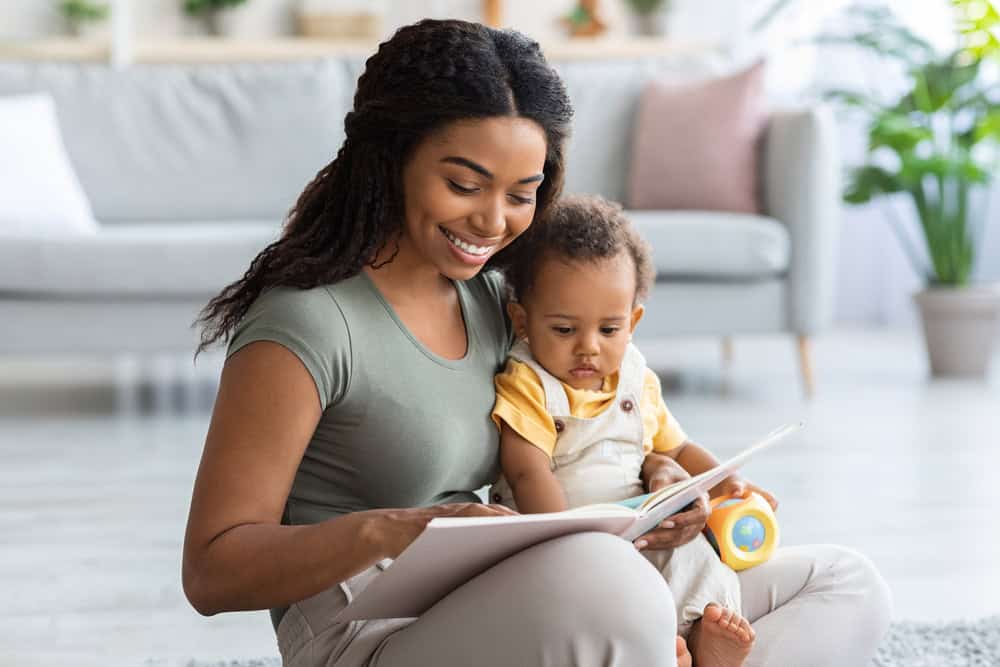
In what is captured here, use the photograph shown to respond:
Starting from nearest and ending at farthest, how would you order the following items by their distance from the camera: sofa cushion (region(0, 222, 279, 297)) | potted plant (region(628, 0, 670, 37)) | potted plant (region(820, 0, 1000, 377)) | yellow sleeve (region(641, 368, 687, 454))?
yellow sleeve (region(641, 368, 687, 454)) < sofa cushion (region(0, 222, 279, 297)) < potted plant (region(820, 0, 1000, 377)) < potted plant (region(628, 0, 670, 37))

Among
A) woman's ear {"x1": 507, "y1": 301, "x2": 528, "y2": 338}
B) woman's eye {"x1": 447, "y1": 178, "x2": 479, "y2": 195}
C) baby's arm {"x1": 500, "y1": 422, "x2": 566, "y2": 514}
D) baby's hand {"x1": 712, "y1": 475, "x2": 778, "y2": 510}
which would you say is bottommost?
baby's hand {"x1": 712, "y1": 475, "x2": 778, "y2": 510}

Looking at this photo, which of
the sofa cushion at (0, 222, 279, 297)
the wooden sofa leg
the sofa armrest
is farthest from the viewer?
the wooden sofa leg

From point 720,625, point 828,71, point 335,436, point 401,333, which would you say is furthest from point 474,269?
point 828,71

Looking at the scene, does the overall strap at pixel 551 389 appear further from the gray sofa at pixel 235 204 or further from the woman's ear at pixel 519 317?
the gray sofa at pixel 235 204

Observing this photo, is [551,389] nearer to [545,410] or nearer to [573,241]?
[545,410]

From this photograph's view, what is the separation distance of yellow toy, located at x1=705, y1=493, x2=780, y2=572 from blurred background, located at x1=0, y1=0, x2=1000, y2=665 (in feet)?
2.58

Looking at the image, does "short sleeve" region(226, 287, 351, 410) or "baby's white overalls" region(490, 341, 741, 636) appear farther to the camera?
"baby's white overalls" region(490, 341, 741, 636)

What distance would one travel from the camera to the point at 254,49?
514 centimetres

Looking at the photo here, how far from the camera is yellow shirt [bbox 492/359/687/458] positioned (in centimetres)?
131

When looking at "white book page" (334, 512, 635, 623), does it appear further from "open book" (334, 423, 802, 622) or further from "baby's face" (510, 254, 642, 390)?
"baby's face" (510, 254, 642, 390)

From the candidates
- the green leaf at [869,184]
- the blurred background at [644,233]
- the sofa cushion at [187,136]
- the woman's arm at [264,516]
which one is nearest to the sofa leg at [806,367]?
the blurred background at [644,233]

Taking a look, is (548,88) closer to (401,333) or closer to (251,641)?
(401,333)

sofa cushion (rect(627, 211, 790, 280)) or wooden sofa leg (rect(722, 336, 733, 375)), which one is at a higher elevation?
sofa cushion (rect(627, 211, 790, 280))

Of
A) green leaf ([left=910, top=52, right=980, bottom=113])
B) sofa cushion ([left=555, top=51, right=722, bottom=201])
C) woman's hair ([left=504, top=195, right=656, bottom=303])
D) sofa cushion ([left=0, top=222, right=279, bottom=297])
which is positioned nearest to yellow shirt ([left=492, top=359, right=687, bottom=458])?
woman's hair ([left=504, top=195, right=656, bottom=303])
